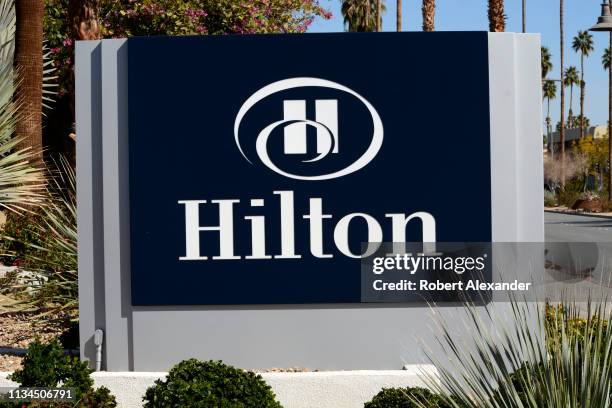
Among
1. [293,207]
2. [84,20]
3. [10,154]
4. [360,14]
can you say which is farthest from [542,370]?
[360,14]

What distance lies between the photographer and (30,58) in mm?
15867

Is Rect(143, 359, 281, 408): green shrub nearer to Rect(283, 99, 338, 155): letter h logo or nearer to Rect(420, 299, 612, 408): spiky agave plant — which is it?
Rect(420, 299, 612, 408): spiky agave plant

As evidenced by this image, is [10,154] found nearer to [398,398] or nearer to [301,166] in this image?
[301,166]

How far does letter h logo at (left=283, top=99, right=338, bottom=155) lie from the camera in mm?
7656

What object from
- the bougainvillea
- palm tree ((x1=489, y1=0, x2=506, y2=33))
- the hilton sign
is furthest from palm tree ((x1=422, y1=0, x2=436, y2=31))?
the hilton sign

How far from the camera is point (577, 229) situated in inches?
1366

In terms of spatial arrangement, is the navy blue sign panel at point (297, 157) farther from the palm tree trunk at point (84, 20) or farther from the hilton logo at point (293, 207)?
the palm tree trunk at point (84, 20)

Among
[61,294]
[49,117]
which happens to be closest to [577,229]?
[49,117]

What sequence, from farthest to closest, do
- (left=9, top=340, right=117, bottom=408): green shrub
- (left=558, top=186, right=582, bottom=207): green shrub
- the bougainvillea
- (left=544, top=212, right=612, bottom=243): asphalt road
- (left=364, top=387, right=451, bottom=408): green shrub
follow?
(left=558, top=186, right=582, bottom=207): green shrub < (left=544, top=212, right=612, bottom=243): asphalt road < the bougainvillea < (left=9, top=340, right=117, bottom=408): green shrub < (left=364, top=387, right=451, bottom=408): green shrub

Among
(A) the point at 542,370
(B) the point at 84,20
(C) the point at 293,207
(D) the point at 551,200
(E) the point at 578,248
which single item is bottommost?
(E) the point at 578,248

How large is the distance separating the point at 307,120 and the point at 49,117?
16.9 meters

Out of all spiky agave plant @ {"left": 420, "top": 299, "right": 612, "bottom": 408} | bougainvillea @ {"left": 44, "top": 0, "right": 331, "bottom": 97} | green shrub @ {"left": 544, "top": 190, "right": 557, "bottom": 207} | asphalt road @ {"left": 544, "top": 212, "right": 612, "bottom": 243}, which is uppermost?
bougainvillea @ {"left": 44, "top": 0, "right": 331, "bottom": 97}

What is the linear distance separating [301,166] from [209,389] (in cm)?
225

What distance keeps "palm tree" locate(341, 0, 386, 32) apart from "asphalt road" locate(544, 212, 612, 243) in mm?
27507
